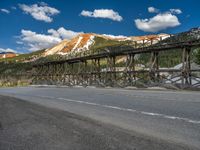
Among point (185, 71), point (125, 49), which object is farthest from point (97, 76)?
point (185, 71)

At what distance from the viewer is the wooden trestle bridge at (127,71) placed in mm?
19875

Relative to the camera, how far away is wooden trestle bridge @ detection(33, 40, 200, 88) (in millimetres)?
19875

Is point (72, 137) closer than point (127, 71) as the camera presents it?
Yes

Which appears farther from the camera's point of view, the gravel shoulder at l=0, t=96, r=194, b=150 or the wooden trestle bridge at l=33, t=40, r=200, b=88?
the wooden trestle bridge at l=33, t=40, r=200, b=88

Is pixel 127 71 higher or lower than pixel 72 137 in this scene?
higher

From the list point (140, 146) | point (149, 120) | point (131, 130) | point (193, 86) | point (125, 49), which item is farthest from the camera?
point (125, 49)

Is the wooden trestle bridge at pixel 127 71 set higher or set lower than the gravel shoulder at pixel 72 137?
higher

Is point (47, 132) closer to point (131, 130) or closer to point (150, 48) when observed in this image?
point (131, 130)

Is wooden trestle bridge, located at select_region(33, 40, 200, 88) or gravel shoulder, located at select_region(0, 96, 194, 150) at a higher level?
wooden trestle bridge, located at select_region(33, 40, 200, 88)

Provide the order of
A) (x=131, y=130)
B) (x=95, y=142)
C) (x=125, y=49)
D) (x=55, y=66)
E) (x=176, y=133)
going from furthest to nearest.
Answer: (x=55, y=66), (x=125, y=49), (x=131, y=130), (x=176, y=133), (x=95, y=142)

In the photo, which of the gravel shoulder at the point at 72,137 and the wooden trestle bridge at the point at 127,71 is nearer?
the gravel shoulder at the point at 72,137

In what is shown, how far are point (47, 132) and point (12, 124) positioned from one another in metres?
1.81

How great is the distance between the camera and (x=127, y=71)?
2573 cm

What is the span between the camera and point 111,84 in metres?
28.4
